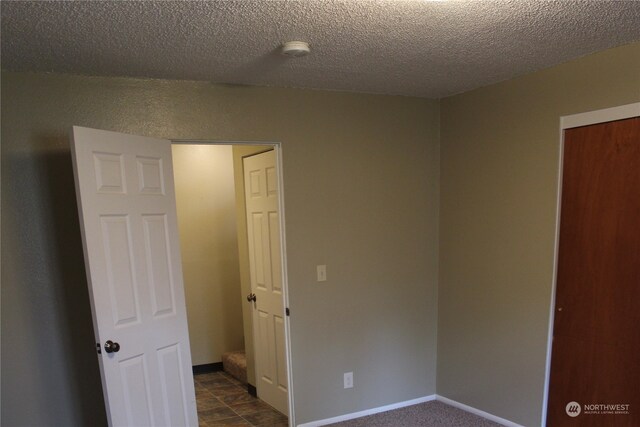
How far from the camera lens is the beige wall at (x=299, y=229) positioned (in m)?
2.12

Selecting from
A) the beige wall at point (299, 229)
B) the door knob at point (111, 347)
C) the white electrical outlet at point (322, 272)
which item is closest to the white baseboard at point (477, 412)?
the beige wall at point (299, 229)

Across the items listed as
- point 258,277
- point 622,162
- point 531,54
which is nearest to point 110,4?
point 531,54

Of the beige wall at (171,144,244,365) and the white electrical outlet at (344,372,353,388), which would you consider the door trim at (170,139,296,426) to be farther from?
the beige wall at (171,144,244,365)

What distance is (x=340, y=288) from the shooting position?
2867mm

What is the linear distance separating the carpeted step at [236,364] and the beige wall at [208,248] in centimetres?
10

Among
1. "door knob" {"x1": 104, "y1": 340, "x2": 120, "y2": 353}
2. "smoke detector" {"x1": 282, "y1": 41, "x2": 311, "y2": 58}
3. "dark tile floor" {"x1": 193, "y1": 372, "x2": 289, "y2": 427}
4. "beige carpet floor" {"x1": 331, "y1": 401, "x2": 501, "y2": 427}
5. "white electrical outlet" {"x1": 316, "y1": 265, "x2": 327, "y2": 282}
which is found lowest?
"dark tile floor" {"x1": 193, "y1": 372, "x2": 289, "y2": 427}

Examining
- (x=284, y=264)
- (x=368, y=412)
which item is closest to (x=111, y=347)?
→ (x=284, y=264)

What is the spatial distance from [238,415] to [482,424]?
184 cm

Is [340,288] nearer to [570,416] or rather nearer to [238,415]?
[238,415]

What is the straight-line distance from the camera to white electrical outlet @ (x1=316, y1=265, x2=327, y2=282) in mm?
2795

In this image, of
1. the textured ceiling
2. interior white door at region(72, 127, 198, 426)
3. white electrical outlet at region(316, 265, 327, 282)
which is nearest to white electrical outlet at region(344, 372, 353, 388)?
white electrical outlet at region(316, 265, 327, 282)

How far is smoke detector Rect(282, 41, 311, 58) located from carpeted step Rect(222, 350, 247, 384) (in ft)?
9.75

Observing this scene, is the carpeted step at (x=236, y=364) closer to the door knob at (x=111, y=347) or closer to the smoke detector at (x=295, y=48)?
the door knob at (x=111, y=347)

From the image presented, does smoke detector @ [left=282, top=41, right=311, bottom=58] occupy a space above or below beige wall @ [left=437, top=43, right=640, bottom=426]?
above
